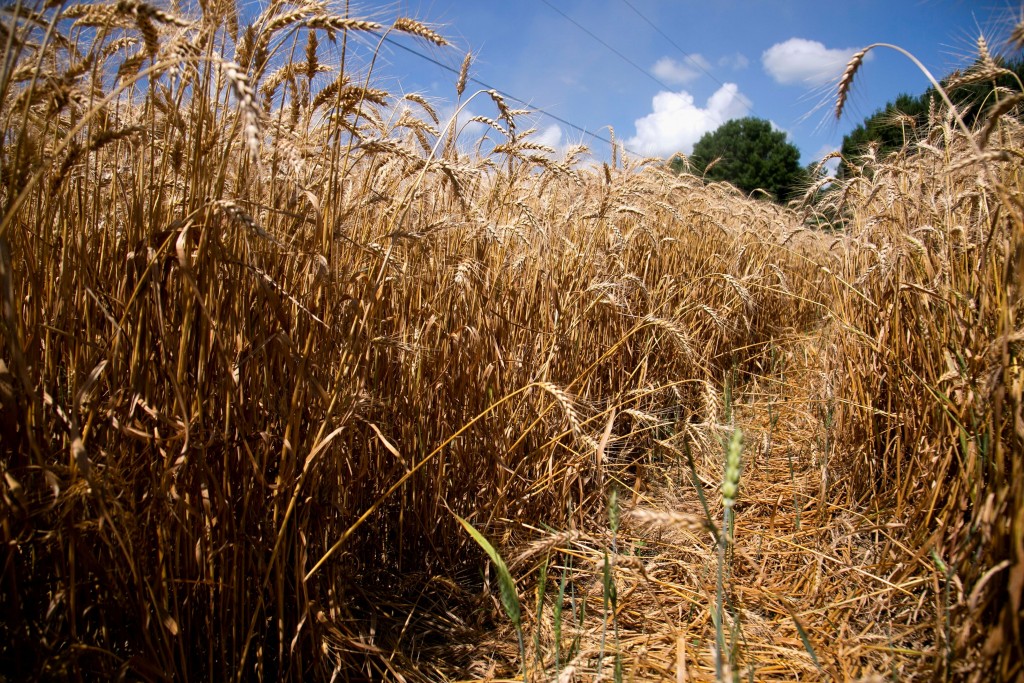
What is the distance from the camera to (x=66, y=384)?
1.08 m

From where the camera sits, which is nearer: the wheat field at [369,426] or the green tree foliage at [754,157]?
the wheat field at [369,426]

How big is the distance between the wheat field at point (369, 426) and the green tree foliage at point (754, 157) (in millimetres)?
28990

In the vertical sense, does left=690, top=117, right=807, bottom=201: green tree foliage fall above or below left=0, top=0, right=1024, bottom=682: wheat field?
above

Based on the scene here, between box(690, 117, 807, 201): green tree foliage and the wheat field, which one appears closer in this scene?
the wheat field

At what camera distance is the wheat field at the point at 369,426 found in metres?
0.91

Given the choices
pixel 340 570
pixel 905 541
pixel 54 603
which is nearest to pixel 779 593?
pixel 905 541

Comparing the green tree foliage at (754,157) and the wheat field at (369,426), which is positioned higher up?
the green tree foliage at (754,157)

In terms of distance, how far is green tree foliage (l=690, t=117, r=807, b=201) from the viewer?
28.9 m

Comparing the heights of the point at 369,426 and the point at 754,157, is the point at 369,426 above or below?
below

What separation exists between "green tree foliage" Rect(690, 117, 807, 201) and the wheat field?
2899cm

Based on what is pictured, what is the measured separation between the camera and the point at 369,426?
54.7 inches

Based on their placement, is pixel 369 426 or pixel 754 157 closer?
pixel 369 426

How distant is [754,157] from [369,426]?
32248 mm

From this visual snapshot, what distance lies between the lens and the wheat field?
913 millimetres
